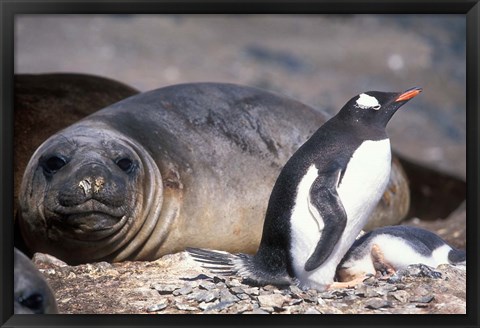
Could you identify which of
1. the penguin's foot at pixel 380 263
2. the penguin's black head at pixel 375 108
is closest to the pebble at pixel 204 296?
the penguin's foot at pixel 380 263

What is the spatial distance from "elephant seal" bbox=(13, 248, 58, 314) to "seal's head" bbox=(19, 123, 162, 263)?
1.46 feet

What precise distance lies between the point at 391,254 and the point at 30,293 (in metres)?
1.26

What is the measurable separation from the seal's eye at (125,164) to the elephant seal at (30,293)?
2.25ft

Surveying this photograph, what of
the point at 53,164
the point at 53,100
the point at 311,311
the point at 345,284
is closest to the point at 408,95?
the point at 345,284

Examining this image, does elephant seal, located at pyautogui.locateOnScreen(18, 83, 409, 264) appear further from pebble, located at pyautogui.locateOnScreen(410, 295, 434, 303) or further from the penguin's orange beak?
the penguin's orange beak

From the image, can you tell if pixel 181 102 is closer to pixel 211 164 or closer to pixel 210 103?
pixel 210 103

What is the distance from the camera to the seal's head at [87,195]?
3.09m

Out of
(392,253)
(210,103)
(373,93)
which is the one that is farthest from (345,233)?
(210,103)

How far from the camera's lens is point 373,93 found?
2912mm

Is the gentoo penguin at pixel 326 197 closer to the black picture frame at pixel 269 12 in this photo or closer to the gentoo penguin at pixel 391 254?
the gentoo penguin at pixel 391 254

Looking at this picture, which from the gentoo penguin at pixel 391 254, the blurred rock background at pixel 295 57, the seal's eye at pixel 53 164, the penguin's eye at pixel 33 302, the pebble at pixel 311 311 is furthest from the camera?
the blurred rock background at pixel 295 57

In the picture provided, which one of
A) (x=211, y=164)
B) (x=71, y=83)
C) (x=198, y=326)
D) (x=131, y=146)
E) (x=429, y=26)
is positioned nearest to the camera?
(x=198, y=326)

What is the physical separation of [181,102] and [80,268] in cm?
106

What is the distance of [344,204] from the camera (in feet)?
9.16
